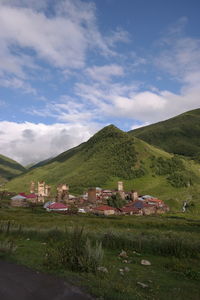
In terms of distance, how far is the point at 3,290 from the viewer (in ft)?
25.0

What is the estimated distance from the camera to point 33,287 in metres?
7.95

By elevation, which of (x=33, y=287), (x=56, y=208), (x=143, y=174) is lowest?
(x=56, y=208)

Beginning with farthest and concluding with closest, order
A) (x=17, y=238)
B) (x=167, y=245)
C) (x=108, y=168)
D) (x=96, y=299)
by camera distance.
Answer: (x=108, y=168), (x=17, y=238), (x=167, y=245), (x=96, y=299)

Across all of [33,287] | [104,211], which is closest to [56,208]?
[104,211]

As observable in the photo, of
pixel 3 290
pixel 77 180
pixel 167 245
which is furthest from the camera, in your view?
pixel 77 180

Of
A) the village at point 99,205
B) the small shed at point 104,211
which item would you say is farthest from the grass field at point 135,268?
the village at point 99,205

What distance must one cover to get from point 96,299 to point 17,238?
521 inches

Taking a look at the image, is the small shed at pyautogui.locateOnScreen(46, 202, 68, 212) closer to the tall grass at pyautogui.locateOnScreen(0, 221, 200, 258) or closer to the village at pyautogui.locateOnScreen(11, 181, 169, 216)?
the village at pyautogui.locateOnScreen(11, 181, 169, 216)

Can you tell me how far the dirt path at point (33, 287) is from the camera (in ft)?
23.7

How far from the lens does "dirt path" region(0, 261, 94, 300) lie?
23.7ft

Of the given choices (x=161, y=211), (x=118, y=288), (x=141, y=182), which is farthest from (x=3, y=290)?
(x=141, y=182)

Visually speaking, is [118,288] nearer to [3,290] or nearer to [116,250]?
[3,290]

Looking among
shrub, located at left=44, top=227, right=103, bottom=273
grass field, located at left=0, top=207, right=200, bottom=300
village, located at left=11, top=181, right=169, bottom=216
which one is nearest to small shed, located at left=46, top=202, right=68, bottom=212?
village, located at left=11, top=181, right=169, bottom=216

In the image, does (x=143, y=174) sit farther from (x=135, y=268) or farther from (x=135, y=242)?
(x=135, y=268)
